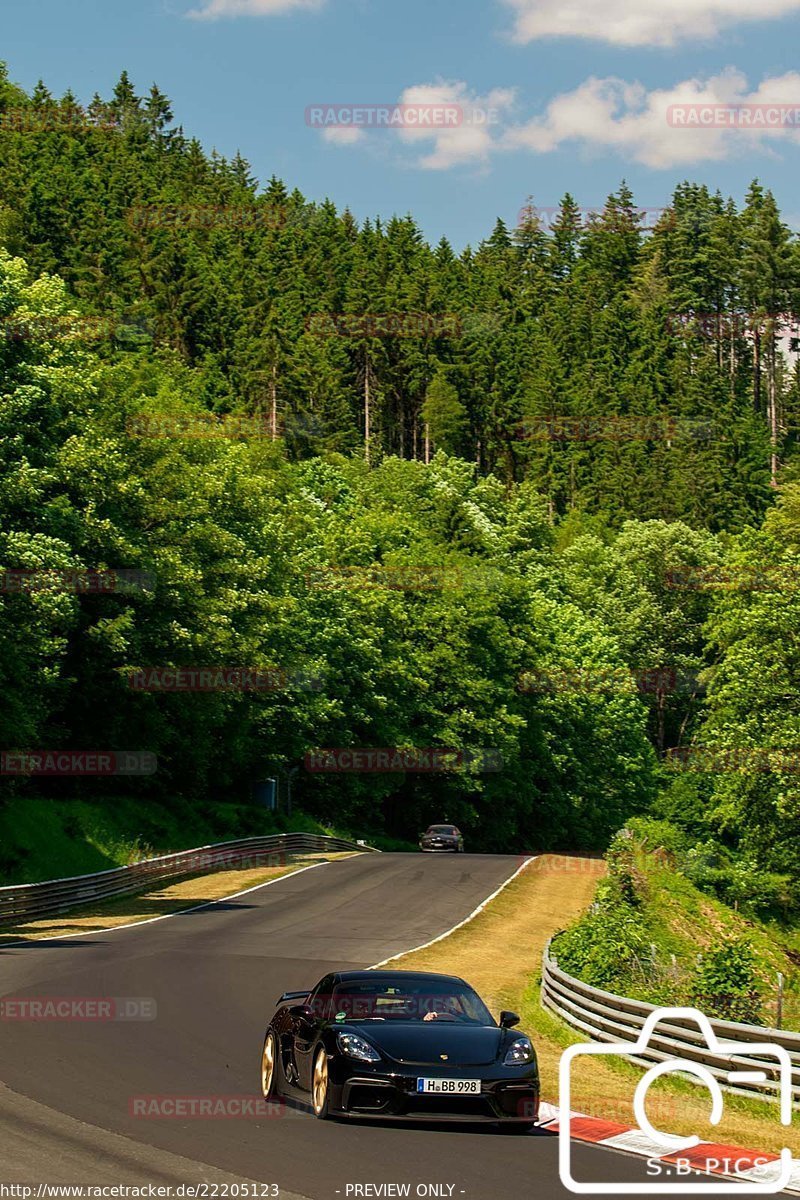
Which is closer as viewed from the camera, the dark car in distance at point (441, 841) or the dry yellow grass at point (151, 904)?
the dry yellow grass at point (151, 904)

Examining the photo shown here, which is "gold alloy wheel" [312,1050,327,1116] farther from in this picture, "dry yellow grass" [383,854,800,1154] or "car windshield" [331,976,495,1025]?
"dry yellow grass" [383,854,800,1154]

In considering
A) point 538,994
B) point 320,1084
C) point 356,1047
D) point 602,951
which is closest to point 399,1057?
point 356,1047

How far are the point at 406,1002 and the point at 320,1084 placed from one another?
1.46 m

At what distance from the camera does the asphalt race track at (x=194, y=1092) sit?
10.8m

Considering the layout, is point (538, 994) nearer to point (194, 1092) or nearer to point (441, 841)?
point (194, 1092)

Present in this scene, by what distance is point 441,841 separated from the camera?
73188 mm

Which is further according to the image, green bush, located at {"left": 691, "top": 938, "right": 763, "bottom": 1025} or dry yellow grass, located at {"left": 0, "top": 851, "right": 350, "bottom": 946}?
dry yellow grass, located at {"left": 0, "top": 851, "right": 350, "bottom": 946}

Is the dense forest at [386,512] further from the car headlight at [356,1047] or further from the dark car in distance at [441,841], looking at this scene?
the car headlight at [356,1047]

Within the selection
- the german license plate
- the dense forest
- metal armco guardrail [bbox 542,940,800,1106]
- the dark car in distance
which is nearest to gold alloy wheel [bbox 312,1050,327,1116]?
the german license plate

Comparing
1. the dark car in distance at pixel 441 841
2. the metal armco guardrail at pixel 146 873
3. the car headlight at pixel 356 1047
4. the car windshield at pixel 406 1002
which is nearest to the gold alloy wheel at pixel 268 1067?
the car windshield at pixel 406 1002

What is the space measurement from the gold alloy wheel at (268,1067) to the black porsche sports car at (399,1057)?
11mm

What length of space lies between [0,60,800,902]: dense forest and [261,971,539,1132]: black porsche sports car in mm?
26312

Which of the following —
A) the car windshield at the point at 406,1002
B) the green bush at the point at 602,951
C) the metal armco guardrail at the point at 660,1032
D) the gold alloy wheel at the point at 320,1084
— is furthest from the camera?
the green bush at the point at 602,951

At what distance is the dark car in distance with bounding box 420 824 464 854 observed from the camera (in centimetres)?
7319
